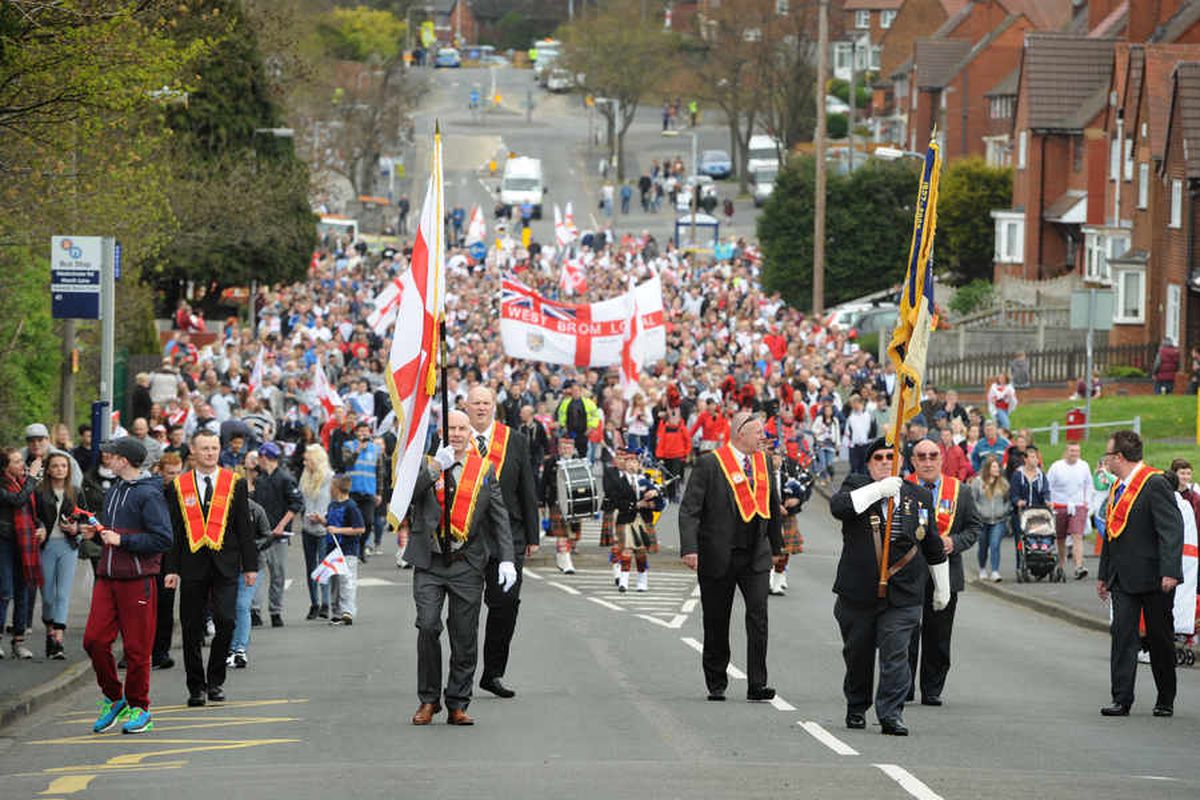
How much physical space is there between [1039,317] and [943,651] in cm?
4177

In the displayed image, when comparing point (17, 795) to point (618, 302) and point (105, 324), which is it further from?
point (618, 302)

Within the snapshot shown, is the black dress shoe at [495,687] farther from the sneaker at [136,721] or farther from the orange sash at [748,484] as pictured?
the sneaker at [136,721]

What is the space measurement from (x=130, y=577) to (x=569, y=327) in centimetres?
2359

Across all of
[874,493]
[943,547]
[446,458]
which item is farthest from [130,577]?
[943,547]

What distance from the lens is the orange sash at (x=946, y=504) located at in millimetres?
13820

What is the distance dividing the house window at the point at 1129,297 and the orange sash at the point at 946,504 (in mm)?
43010

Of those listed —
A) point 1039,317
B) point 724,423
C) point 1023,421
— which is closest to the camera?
point 724,423

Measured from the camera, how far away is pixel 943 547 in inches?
516

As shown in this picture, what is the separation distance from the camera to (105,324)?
22953mm

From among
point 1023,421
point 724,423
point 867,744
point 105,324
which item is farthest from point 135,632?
point 1023,421

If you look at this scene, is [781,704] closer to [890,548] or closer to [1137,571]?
[890,548]

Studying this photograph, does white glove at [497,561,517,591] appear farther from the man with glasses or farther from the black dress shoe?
the man with glasses

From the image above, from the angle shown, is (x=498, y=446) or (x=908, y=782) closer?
(x=908, y=782)

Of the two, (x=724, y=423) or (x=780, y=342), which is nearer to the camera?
(x=724, y=423)
